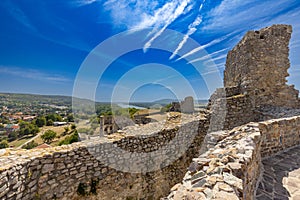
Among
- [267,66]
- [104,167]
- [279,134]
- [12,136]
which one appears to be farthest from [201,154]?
[12,136]

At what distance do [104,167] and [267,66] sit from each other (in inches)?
341

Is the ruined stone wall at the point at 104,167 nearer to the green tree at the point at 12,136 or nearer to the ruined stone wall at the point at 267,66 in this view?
the ruined stone wall at the point at 267,66

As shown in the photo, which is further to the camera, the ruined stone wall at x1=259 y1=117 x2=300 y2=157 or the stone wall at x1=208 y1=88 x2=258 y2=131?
the stone wall at x1=208 y1=88 x2=258 y2=131

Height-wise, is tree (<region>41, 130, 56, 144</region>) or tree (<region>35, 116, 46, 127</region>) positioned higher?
tree (<region>35, 116, 46, 127</region>)

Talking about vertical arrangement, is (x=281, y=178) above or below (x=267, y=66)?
below

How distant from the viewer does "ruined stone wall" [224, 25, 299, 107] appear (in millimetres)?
7297

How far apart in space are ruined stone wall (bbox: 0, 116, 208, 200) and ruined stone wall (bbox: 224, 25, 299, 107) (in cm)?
328

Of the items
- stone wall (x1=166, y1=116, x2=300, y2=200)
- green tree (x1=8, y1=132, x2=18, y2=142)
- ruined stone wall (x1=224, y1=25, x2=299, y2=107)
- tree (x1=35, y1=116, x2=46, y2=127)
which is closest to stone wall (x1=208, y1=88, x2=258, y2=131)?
ruined stone wall (x1=224, y1=25, x2=299, y2=107)

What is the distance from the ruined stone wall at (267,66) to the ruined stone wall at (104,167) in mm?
3276

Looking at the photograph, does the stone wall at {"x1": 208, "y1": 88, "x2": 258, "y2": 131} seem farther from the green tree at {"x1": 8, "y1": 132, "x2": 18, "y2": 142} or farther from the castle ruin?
the green tree at {"x1": 8, "y1": 132, "x2": 18, "y2": 142}

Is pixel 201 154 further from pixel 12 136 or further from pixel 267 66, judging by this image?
pixel 12 136

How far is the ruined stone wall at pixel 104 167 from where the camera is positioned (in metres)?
3.40

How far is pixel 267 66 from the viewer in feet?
24.3

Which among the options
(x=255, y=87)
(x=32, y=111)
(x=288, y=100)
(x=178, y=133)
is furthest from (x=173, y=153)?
(x=32, y=111)
